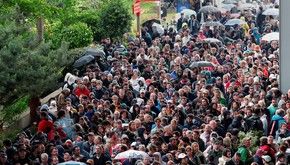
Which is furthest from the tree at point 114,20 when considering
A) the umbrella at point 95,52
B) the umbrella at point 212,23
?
the umbrella at point 95,52

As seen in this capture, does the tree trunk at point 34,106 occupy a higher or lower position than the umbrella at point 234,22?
lower

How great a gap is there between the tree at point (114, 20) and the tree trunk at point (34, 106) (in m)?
10.3

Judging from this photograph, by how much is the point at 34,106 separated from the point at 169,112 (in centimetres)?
539

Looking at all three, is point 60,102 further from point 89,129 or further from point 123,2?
point 123,2

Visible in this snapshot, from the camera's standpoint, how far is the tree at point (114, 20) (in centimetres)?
3984

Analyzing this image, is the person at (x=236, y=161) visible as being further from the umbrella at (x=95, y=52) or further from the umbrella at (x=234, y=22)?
the umbrella at (x=234, y=22)

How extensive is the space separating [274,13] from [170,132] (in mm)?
20360

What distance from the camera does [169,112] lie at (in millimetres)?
26094

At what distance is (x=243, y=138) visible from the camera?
2325 cm

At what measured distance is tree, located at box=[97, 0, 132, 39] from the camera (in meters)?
39.8

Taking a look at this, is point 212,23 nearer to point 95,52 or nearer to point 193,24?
point 193,24

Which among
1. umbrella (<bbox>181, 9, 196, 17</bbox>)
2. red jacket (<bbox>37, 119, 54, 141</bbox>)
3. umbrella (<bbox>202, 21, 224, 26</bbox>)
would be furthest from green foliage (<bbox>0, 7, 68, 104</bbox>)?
umbrella (<bbox>181, 9, 196, 17</bbox>)

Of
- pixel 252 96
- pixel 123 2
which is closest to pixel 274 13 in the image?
pixel 123 2

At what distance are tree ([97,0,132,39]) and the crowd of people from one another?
10.4 ft
